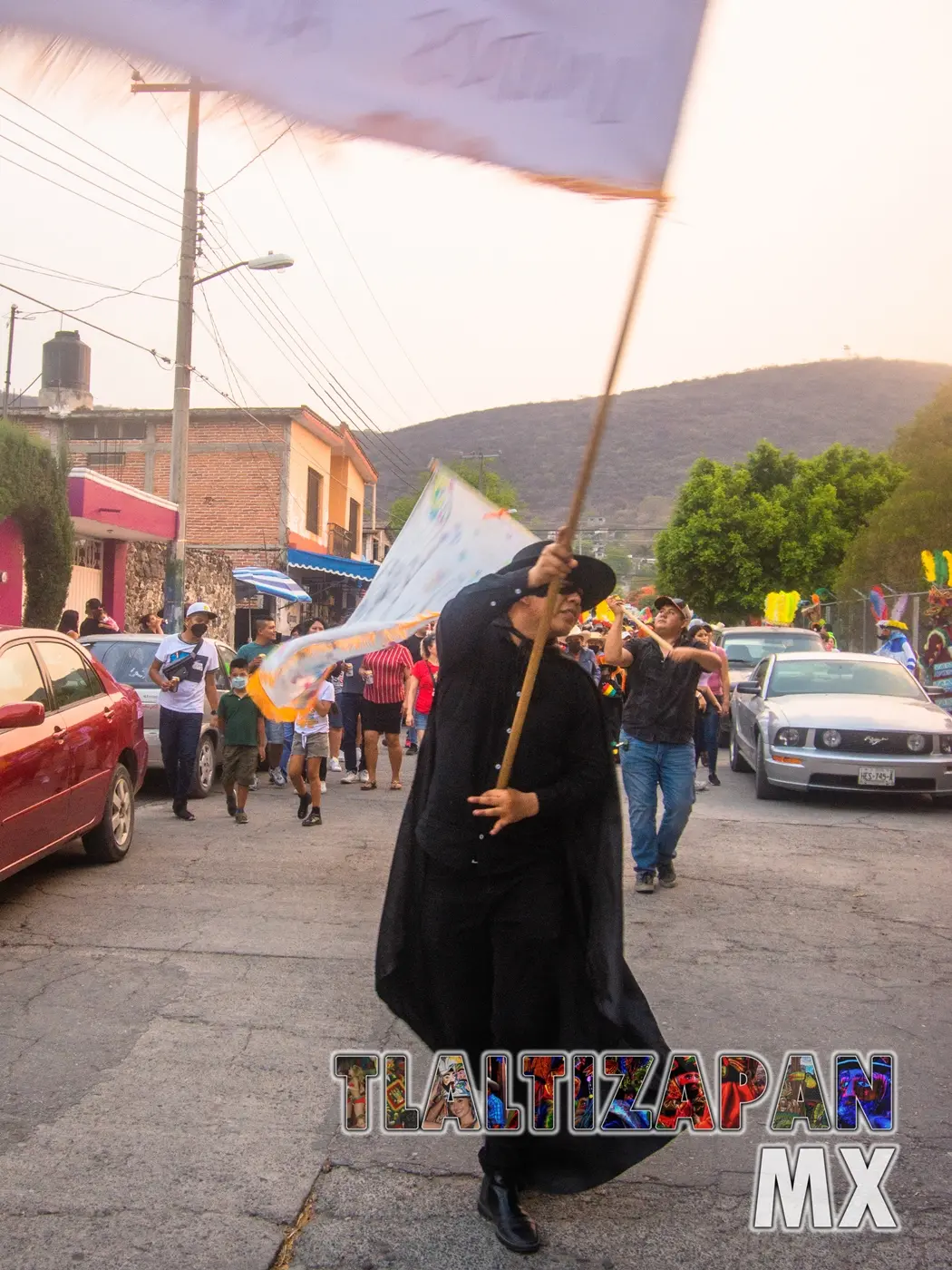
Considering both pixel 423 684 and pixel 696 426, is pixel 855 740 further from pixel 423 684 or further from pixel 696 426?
pixel 696 426

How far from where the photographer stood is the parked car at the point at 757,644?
1838cm

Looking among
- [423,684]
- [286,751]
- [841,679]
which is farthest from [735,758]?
[286,751]

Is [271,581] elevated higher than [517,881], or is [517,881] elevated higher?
[271,581]

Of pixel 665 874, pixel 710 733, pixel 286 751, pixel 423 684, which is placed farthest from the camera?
pixel 286 751

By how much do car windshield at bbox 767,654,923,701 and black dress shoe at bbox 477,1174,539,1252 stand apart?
381 inches

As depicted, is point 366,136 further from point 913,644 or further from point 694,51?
point 913,644

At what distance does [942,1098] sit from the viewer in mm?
4172

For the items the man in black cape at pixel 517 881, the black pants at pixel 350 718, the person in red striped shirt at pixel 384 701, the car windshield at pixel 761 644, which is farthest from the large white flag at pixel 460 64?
the car windshield at pixel 761 644

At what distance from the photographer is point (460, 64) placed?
79.1 inches

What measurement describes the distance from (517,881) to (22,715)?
353 cm

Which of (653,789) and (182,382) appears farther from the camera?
(182,382)

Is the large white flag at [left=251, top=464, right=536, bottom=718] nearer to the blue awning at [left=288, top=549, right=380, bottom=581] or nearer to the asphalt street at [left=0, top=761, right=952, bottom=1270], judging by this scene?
the asphalt street at [left=0, top=761, right=952, bottom=1270]

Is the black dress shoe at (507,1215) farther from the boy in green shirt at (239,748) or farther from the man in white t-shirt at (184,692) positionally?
the man in white t-shirt at (184,692)

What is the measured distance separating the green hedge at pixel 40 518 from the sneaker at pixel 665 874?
11.2 metres
